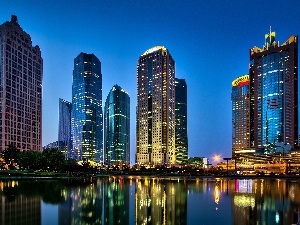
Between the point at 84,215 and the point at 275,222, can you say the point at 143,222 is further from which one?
the point at 275,222

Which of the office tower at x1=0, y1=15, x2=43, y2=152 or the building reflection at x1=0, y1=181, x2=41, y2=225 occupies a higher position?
the office tower at x1=0, y1=15, x2=43, y2=152

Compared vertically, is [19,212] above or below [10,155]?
above

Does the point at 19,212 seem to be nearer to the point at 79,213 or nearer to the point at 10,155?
the point at 79,213

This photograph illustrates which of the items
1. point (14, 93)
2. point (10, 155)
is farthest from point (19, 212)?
point (14, 93)

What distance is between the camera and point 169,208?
35781mm

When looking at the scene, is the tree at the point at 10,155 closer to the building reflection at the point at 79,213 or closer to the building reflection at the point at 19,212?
the building reflection at the point at 19,212

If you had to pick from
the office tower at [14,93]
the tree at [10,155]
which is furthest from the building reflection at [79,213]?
the office tower at [14,93]

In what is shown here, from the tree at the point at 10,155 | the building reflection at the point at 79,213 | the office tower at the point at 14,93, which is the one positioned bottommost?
the tree at the point at 10,155

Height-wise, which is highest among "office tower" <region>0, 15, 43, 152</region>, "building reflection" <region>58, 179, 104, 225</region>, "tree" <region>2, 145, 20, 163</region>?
"office tower" <region>0, 15, 43, 152</region>

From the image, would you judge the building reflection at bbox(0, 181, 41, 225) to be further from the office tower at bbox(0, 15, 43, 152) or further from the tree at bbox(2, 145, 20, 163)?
the office tower at bbox(0, 15, 43, 152)

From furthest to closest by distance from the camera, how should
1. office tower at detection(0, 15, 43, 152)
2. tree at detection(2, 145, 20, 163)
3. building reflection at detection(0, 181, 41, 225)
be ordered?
office tower at detection(0, 15, 43, 152) → tree at detection(2, 145, 20, 163) → building reflection at detection(0, 181, 41, 225)

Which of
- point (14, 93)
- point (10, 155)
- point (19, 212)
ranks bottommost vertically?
point (10, 155)

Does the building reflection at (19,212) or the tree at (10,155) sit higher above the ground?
the building reflection at (19,212)

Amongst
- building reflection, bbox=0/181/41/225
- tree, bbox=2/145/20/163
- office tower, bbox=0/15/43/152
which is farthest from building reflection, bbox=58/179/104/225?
office tower, bbox=0/15/43/152
